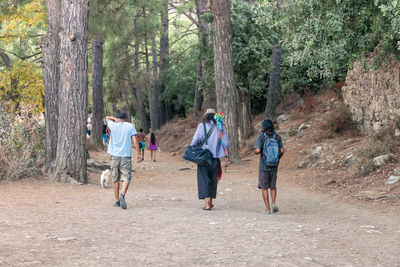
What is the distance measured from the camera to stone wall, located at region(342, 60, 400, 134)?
15117 mm

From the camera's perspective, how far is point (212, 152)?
1039 centimetres

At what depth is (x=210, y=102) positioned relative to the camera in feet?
96.4

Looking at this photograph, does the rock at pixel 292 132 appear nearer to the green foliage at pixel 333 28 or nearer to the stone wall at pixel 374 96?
the stone wall at pixel 374 96

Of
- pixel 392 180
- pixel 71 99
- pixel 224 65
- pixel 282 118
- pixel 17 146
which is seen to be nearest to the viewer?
pixel 392 180

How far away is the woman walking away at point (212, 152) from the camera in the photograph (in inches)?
404

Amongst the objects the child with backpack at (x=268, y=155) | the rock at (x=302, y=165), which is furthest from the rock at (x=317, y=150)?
the child with backpack at (x=268, y=155)

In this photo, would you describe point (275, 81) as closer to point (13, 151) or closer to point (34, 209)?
point (13, 151)

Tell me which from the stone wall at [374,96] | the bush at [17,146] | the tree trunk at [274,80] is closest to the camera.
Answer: the bush at [17,146]

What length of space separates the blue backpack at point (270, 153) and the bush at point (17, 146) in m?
6.76

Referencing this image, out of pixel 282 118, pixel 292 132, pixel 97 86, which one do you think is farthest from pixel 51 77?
pixel 97 86

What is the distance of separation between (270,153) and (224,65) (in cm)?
1102

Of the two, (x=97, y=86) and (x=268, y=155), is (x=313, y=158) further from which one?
(x=97, y=86)

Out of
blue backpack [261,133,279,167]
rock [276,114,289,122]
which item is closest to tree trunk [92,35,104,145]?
rock [276,114,289,122]

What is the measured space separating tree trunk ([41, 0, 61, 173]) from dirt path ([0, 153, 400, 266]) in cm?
286
